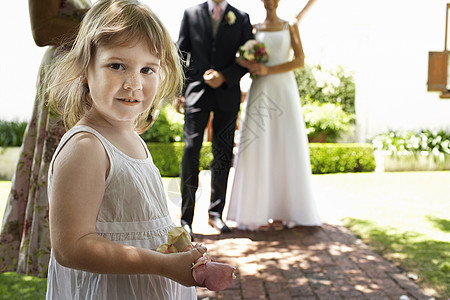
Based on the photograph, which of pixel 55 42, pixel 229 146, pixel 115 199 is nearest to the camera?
pixel 115 199

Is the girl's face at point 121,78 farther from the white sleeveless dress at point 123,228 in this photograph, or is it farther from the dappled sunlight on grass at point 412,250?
the dappled sunlight on grass at point 412,250

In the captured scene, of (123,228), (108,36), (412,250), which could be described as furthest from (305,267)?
(108,36)

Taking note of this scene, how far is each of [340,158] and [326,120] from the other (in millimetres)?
957

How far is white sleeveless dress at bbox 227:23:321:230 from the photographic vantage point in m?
5.13

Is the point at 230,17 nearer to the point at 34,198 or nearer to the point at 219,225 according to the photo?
the point at 219,225

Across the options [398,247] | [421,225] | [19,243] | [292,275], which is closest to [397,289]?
[292,275]

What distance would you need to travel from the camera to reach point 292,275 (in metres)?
3.66

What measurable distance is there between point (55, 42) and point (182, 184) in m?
2.30

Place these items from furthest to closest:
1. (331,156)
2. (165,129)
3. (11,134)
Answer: (165,129)
(331,156)
(11,134)

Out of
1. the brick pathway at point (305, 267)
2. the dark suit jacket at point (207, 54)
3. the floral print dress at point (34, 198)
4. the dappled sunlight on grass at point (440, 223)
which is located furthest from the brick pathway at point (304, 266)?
the dark suit jacket at point (207, 54)

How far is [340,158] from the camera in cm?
1019

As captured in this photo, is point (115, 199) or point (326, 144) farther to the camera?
point (326, 144)

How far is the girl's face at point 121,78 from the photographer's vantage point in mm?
1168

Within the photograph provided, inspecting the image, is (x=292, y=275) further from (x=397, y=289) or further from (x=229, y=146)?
(x=229, y=146)
